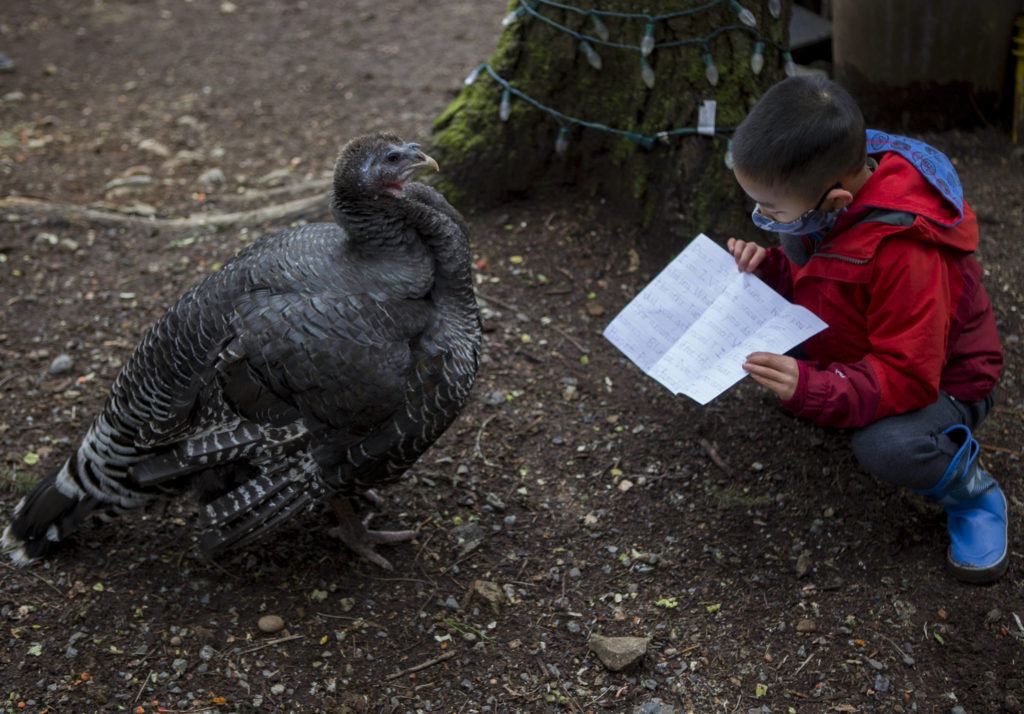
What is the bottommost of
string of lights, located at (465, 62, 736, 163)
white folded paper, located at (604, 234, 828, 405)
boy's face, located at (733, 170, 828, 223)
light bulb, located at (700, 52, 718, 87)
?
white folded paper, located at (604, 234, 828, 405)

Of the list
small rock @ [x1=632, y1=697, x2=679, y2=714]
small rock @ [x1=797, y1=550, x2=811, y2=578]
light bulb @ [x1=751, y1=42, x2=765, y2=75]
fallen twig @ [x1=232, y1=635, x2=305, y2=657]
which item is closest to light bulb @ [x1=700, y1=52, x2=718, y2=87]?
light bulb @ [x1=751, y1=42, x2=765, y2=75]

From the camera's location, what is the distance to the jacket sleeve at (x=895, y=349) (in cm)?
267

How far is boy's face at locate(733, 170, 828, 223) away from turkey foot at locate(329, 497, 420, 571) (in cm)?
189

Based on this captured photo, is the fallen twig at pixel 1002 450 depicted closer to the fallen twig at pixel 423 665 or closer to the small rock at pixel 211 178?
the fallen twig at pixel 423 665

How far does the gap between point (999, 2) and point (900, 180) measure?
309 cm

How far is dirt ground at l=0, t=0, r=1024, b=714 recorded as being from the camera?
2.86m

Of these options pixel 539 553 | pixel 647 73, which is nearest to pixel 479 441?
pixel 539 553

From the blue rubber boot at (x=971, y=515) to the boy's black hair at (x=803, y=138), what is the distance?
1017mm

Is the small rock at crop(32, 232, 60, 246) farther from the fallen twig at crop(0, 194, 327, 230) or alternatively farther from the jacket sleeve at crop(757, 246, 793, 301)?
the jacket sleeve at crop(757, 246, 793, 301)

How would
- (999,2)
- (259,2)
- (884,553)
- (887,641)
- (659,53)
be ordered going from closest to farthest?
1. (887,641)
2. (884,553)
3. (659,53)
4. (999,2)
5. (259,2)

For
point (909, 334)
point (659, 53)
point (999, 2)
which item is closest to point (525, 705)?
point (909, 334)

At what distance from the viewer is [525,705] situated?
2842mm

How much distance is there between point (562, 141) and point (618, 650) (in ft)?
8.75

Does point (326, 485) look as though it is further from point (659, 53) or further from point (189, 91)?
point (189, 91)
